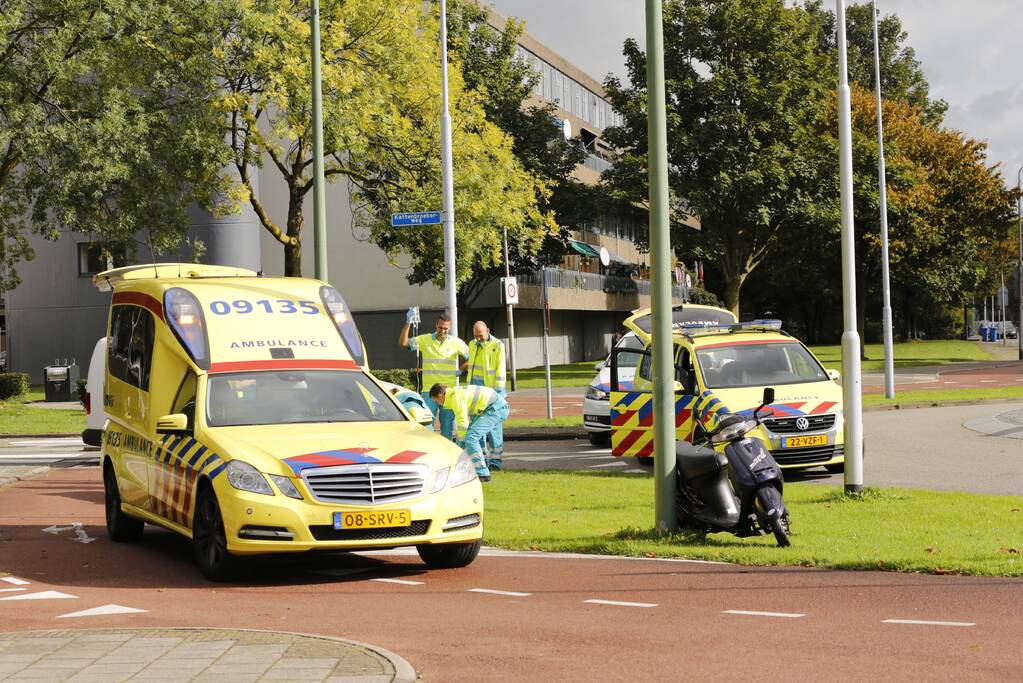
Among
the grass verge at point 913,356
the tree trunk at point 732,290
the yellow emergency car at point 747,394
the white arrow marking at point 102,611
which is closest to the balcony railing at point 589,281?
the tree trunk at point 732,290

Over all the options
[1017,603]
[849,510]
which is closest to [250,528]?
[1017,603]

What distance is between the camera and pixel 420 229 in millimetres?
33719

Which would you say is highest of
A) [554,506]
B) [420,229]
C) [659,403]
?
[420,229]

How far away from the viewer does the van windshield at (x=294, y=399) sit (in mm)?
11016

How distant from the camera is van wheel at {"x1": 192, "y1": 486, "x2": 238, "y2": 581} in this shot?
997 centimetres

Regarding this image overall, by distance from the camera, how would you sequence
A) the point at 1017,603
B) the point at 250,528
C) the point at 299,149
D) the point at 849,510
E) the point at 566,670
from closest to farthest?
the point at 566,670
the point at 1017,603
the point at 250,528
the point at 849,510
the point at 299,149

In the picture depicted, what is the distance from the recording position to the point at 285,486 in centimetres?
983

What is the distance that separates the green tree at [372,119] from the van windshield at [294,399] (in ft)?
68.1

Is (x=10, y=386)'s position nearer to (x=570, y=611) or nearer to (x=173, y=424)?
(x=173, y=424)

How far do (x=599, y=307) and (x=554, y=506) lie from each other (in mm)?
55399

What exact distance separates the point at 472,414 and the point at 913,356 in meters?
52.6

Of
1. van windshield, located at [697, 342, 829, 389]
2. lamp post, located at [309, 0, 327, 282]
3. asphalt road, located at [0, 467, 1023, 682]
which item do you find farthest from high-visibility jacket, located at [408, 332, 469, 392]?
asphalt road, located at [0, 467, 1023, 682]

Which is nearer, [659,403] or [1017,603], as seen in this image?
[1017,603]

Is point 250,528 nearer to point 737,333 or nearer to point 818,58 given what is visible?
point 737,333
